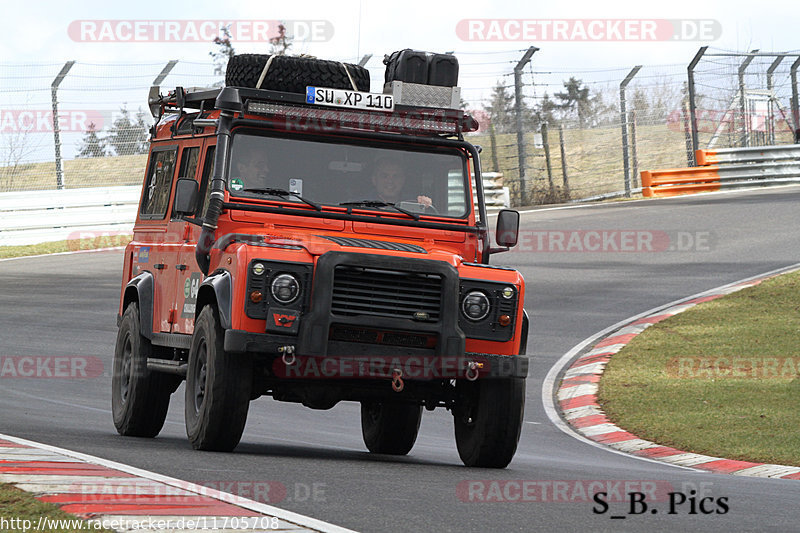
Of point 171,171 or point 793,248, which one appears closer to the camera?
point 171,171

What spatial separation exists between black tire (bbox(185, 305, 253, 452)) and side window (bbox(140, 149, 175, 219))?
2278 mm

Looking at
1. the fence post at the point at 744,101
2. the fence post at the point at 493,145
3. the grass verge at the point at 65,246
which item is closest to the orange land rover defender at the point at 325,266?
the grass verge at the point at 65,246

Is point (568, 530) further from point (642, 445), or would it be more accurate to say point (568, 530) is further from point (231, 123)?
point (642, 445)

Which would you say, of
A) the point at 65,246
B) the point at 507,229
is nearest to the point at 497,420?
the point at 507,229

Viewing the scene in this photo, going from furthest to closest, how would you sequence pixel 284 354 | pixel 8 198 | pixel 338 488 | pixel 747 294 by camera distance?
pixel 8 198 → pixel 747 294 → pixel 284 354 → pixel 338 488

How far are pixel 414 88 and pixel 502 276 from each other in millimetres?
1886

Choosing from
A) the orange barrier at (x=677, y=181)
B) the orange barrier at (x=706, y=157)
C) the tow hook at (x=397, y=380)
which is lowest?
the tow hook at (x=397, y=380)

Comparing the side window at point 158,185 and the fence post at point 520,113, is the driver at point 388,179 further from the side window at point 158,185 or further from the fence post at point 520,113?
the fence post at point 520,113

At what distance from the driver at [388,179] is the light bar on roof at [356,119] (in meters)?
0.27

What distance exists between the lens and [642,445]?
11492mm

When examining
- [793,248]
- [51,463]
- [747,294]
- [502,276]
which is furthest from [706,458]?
[793,248]

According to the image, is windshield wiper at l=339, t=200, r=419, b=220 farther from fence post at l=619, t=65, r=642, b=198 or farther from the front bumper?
fence post at l=619, t=65, r=642, b=198

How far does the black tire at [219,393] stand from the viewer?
309 inches

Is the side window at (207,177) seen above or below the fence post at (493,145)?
below
